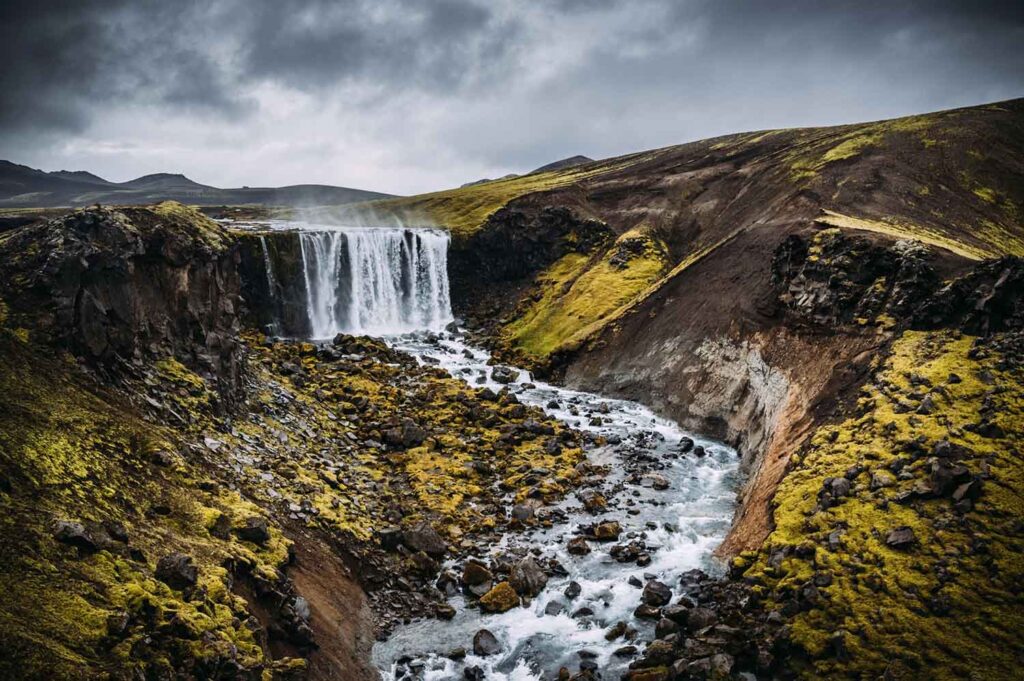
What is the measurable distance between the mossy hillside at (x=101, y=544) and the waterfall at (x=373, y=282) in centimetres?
4121

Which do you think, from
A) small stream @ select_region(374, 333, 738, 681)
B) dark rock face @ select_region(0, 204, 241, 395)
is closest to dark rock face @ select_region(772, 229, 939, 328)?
small stream @ select_region(374, 333, 738, 681)

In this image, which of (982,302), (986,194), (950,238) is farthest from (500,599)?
(986,194)

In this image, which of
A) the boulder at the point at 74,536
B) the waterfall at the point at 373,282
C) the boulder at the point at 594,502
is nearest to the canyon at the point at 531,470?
the boulder at the point at 74,536

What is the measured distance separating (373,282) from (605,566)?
46.2 meters

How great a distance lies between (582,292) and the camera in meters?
55.1

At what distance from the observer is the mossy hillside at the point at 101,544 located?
8688 millimetres

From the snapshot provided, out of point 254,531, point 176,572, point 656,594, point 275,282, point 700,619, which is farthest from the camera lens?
point 275,282

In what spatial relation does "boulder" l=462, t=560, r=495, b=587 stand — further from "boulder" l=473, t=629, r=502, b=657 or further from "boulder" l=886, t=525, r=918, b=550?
"boulder" l=886, t=525, r=918, b=550

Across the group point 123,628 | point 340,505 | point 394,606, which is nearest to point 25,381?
point 123,628

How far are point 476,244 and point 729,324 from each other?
38564 mm

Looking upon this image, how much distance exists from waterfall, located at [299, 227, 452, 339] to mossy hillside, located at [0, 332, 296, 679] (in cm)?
4121

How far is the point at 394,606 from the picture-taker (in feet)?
59.7

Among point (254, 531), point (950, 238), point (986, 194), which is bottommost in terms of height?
point (254, 531)

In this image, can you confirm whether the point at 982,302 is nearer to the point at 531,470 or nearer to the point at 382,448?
the point at 531,470
